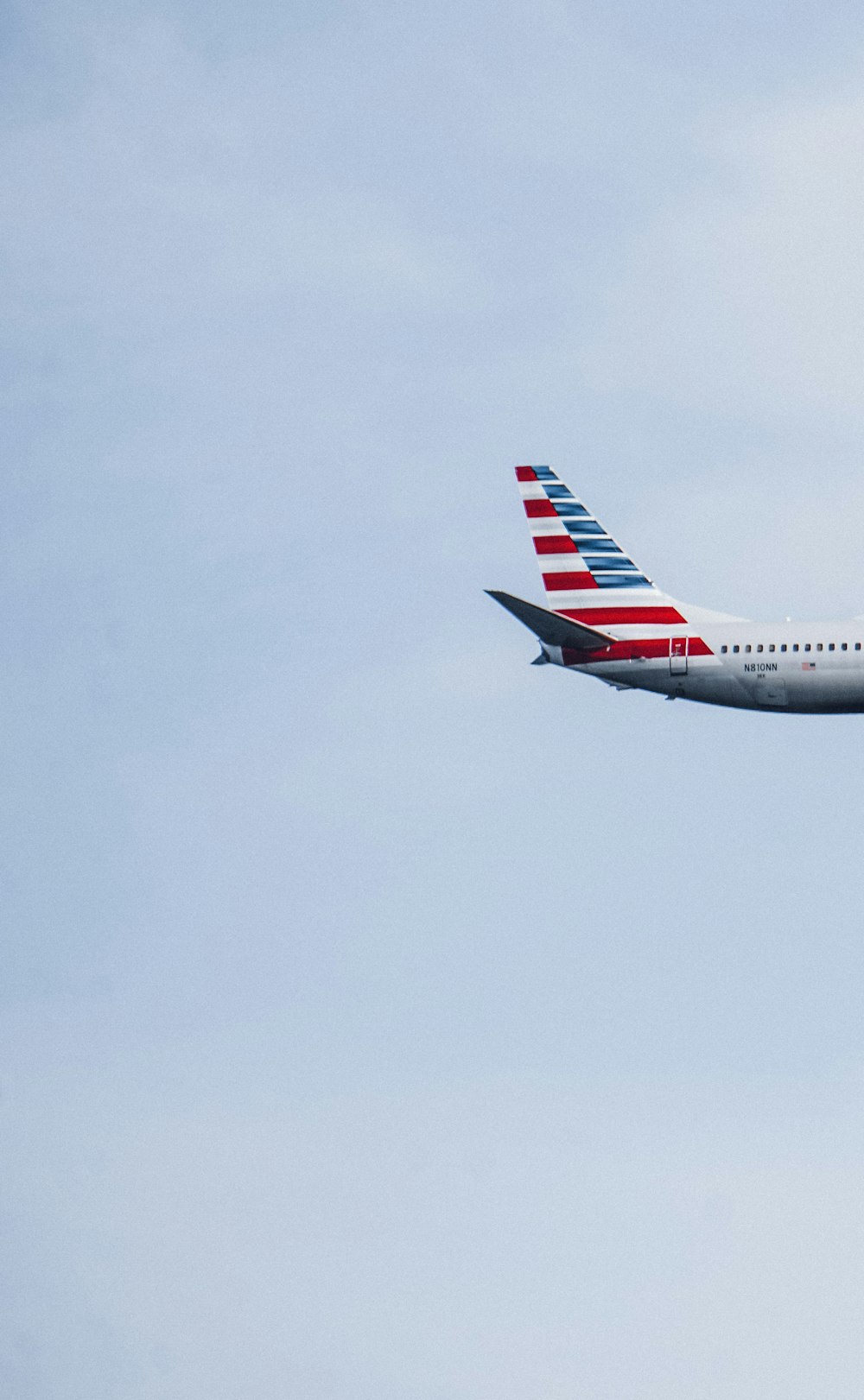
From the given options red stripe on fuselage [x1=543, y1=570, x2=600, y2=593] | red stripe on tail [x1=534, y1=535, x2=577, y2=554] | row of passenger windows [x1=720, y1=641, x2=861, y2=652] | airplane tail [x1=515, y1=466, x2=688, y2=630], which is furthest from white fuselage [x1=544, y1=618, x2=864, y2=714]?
red stripe on tail [x1=534, y1=535, x2=577, y2=554]

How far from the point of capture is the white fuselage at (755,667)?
102 meters

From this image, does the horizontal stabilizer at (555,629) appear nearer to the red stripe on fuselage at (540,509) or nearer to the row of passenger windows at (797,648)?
the row of passenger windows at (797,648)

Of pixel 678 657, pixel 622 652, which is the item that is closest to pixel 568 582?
pixel 622 652

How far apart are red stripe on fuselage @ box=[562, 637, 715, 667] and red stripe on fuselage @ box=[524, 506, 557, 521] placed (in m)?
11.9

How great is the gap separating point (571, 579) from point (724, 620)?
10127 mm

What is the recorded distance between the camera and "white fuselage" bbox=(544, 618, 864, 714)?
102 m

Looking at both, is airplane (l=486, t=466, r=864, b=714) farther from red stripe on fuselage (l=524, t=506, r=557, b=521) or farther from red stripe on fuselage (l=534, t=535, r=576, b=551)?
red stripe on fuselage (l=524, t=506, r=557, b=521)

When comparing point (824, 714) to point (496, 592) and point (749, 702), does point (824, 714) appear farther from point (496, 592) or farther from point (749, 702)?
point (496, 592)

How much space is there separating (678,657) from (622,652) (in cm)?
327

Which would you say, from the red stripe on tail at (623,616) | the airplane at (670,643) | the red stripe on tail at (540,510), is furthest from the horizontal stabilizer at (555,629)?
the red stripe on tail at (540,510)

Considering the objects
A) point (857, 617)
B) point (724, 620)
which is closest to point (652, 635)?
point (724, 620)

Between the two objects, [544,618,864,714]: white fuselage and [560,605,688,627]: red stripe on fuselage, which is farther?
[560,605,688,627]: red stripe on fuselage

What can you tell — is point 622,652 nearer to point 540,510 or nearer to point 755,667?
point 755,667

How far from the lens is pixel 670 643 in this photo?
104812 mm
